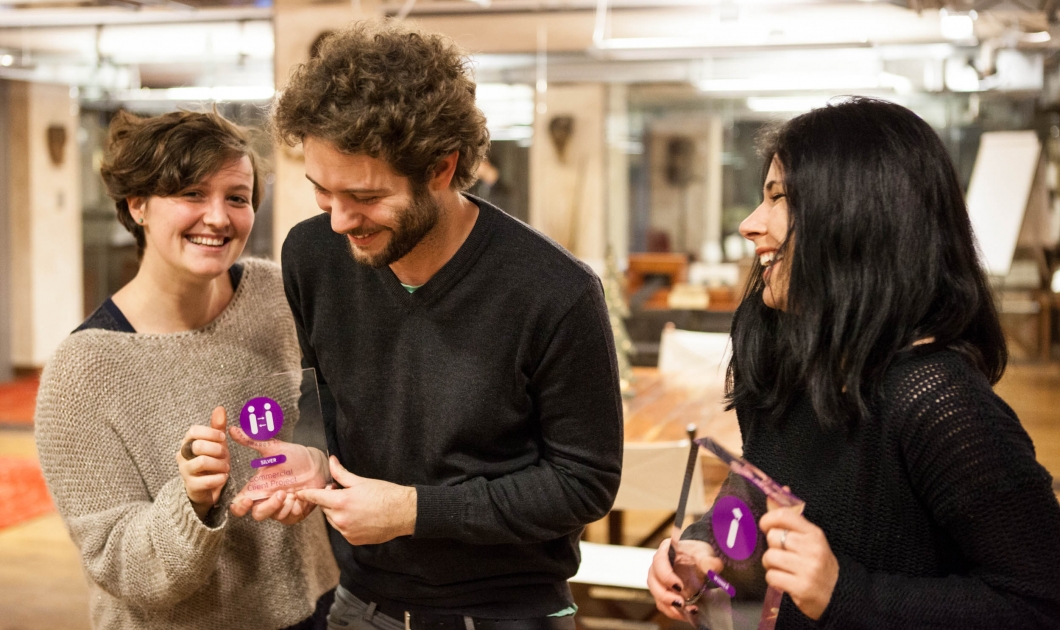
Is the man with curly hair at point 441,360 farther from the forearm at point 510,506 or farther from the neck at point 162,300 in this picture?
the neck at point 162,300

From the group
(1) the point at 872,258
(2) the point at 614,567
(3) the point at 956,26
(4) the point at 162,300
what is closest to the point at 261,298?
(4) the point at 162,300

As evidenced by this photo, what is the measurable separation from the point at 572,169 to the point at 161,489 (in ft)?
24.3

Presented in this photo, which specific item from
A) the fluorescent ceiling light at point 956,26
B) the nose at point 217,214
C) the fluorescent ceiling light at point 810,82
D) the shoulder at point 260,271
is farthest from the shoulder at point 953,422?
the fluorescent ceiling light at point 810,82

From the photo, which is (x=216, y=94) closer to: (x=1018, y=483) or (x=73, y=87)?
(x=73, y=87)

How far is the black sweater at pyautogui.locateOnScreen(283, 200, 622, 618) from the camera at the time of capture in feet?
5.03

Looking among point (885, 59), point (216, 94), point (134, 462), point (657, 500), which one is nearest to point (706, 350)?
point (657, 500)

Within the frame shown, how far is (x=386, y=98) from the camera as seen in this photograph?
1.48 m

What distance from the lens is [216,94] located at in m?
8.56

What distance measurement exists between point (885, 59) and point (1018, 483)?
7470 millimetres

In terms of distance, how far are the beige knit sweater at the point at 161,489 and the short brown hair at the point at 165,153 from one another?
0.92 ft

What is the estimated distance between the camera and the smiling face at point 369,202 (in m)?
1.49

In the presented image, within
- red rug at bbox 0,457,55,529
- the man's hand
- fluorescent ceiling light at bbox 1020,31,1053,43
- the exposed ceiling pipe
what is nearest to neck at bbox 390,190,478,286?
the man's hand

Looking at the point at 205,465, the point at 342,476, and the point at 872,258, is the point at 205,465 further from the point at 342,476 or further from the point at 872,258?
the point at 872,258

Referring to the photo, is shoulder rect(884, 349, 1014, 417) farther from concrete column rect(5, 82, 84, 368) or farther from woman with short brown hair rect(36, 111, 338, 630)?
concrete column rect(5, 82, 84, 368)
